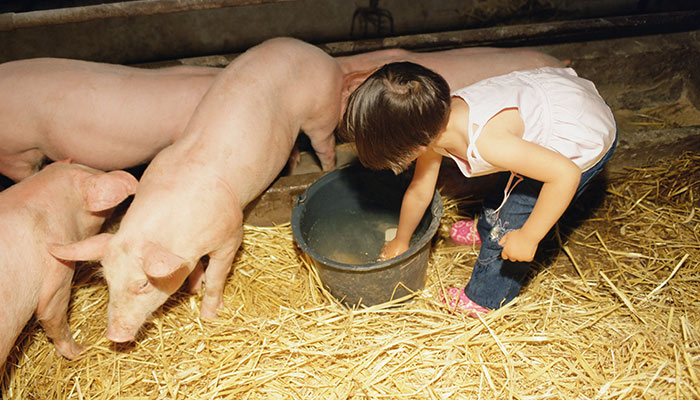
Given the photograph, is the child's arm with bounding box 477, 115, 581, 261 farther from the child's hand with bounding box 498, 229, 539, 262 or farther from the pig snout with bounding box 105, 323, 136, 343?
the pig snout with bounding box 105, 323, 136, 343

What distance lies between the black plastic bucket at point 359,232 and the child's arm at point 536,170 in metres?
0.47

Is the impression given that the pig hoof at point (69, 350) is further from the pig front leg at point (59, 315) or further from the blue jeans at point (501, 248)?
the blue jeans at point (501, 248)

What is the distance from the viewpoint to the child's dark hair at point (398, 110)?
5.69 feet

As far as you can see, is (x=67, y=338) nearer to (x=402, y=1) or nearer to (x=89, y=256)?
(x=89, y=256)

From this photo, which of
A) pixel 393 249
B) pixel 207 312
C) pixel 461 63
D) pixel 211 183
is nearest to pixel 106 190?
pixel 211 183

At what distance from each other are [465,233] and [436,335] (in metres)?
0.82

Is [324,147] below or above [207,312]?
above

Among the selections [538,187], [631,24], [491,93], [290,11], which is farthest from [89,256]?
[631,24]

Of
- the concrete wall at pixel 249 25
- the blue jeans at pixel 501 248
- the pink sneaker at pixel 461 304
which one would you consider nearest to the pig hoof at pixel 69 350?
the pink sneaker at pixel 461 304

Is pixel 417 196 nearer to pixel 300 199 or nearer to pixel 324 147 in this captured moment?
pixel 300 199

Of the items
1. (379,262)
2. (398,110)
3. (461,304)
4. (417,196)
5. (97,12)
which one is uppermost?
(97,12)

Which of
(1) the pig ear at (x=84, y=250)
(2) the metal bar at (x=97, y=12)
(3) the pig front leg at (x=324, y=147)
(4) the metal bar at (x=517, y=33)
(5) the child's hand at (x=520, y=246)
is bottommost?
(3) the pig front leg at (x=324, y=147)

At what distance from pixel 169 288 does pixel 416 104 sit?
1.48 m

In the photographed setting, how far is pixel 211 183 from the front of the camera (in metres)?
2.34
